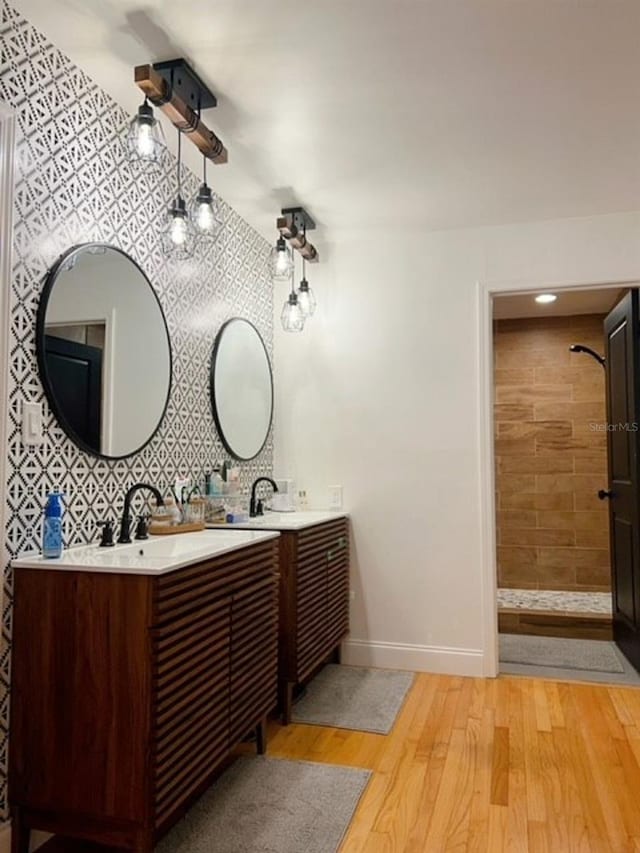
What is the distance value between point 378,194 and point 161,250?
1.19 meters

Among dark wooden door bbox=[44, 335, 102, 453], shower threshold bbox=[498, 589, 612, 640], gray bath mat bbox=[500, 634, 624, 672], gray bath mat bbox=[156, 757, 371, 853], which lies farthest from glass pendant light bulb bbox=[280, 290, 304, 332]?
shower threshold bbox=[498, 589, 612, 640]

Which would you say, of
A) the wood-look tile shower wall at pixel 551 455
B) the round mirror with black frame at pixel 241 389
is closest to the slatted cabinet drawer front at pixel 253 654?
the round mirror with black frame at pixel 241 389

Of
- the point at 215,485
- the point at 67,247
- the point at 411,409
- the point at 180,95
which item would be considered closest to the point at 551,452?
the point at 411,409

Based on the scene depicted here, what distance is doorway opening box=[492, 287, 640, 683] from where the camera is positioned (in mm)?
5578

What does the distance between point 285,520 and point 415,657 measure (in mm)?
1196

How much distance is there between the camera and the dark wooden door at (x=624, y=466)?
3488 mm

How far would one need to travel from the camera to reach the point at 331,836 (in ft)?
6.35

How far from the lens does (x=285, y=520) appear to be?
10.2ft

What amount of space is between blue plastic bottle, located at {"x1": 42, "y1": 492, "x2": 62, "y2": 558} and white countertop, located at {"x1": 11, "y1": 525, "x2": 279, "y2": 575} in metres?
0.03

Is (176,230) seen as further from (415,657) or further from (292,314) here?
(415,657)

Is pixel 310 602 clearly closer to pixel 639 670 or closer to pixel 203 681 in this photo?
pixel 203 681

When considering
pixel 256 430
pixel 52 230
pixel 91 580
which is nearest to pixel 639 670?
pixel 256 430

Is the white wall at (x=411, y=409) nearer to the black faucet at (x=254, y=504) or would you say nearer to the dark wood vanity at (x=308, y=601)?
the dark wood vanity at (x=308, y=601)

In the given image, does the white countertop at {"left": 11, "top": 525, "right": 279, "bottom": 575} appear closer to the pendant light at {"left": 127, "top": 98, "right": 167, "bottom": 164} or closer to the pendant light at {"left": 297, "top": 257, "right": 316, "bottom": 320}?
the pendant light at {"left": 127, "top": 98, "right": 167, "bottom": 164}
